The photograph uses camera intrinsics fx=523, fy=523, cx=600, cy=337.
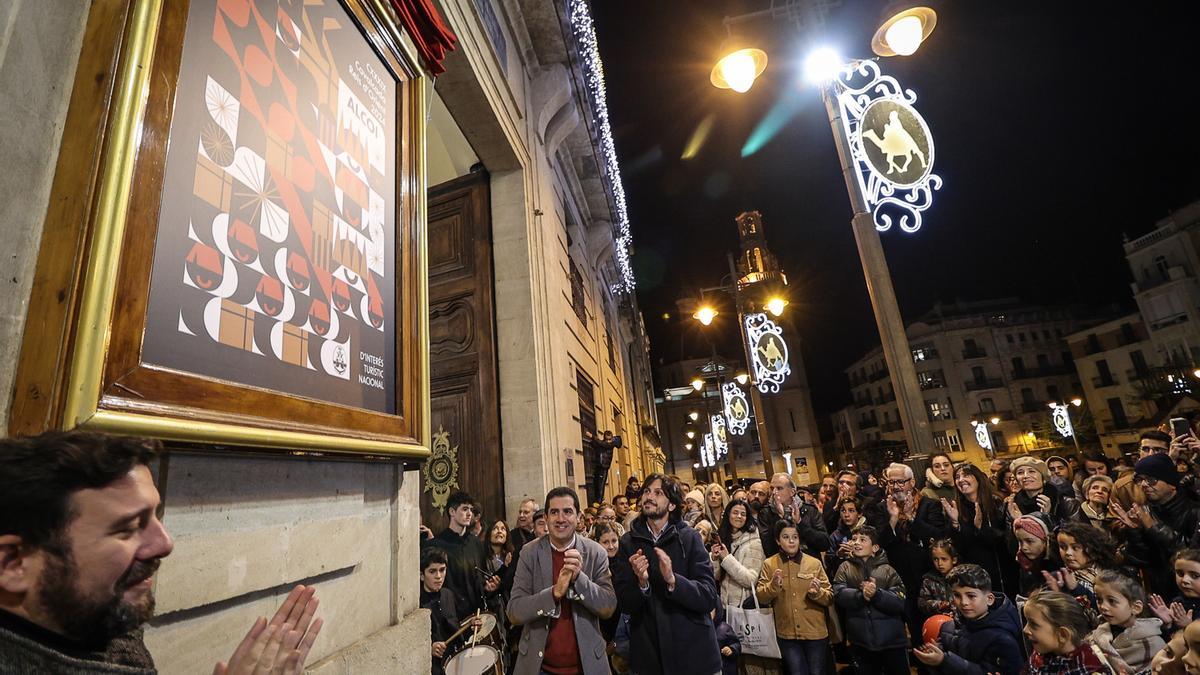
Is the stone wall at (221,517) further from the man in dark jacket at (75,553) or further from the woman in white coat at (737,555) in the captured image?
the woman in white coat at (737,555)

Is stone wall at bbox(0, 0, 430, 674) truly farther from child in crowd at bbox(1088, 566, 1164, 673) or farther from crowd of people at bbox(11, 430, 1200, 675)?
child in crowd at bbox(1088, 566, 1164, 673)

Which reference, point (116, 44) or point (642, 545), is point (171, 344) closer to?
point (116, 44)

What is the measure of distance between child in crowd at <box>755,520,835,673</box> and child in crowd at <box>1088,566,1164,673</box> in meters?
1.94

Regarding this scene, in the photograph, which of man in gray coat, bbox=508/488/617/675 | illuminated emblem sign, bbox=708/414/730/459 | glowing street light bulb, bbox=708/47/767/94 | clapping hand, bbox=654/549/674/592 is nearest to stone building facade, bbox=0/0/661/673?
man in gray coat, bbox=508/488/617/675

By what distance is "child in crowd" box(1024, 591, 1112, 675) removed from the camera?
2.88 m

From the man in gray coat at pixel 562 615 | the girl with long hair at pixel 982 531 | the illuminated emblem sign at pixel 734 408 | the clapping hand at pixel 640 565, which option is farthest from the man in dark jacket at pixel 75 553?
the illuminated emblem sign at pixel 734 408

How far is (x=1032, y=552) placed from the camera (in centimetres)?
452

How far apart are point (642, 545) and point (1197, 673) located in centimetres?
296

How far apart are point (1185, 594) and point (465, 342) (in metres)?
6.91

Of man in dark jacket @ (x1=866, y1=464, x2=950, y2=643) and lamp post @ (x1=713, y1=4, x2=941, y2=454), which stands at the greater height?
lamp post @ (x1=713, y1=4, x2=941, y2=454)

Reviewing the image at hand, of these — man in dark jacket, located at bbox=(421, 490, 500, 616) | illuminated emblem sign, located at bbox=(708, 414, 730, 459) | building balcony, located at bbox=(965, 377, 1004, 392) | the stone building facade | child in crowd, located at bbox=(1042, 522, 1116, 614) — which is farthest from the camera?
building balcony, located at bbox=(965, 377, 1004, 392)

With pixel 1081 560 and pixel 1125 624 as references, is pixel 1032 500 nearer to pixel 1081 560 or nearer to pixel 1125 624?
pixel 1081 560

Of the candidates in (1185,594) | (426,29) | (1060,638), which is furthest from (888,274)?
(426,29)

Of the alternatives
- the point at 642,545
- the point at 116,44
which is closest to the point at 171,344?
the point at 116,44
